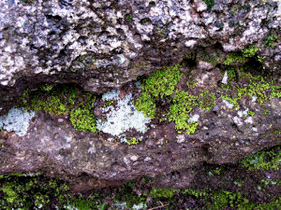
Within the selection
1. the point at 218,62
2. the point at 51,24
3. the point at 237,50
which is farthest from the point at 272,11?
the point at 51,24

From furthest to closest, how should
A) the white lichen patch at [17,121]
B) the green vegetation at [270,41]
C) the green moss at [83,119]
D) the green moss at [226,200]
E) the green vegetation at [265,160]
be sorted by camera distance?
the green moss at [226,200], the green vegetation at [265,160], the green moss at [83,119], the white lichen patch at [17,121], the green vegetation at [270,41]

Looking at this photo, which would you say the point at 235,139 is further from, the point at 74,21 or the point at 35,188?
the point at 35,188

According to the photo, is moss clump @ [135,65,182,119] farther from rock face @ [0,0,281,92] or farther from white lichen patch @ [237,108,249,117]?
white lichen patch @ [237,108,249,117]

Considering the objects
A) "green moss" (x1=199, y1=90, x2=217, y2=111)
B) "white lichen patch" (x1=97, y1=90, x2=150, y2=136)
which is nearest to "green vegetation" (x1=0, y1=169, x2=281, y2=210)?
"white lichen patch" (x1=97, y1=90, x2=150, y2=136)

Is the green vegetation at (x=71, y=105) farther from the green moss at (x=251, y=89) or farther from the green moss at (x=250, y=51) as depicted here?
the green moss at (x=250, y=51)

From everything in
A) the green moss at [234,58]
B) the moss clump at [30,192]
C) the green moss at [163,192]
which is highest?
the green moss at [234,58]

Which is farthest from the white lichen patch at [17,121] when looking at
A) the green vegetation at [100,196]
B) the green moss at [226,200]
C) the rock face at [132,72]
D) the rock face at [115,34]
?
the green moss at [226,200]
